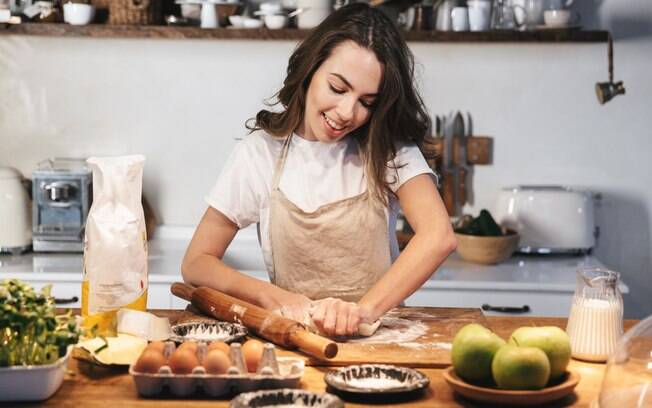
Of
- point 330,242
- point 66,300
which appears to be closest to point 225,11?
point 66,300

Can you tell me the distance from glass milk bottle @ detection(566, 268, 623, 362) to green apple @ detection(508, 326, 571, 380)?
22 centimetres

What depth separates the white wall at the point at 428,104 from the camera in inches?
153

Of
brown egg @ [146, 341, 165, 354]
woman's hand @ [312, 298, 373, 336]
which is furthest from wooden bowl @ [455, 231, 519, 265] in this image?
brown egg @ [146, 341, 165, 354]

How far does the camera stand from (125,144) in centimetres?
397

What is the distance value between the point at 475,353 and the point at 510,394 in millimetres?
82

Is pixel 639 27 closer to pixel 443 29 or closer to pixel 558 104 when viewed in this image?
pixel 558 104

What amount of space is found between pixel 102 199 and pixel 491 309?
6.14 feet

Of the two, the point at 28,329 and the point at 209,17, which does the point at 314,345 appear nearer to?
the point at 28,329

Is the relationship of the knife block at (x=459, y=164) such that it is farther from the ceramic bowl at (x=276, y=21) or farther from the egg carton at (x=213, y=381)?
the egg carton at (x=213, y=381)

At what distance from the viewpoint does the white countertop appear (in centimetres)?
340

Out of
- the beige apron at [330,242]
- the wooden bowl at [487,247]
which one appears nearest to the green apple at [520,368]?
the beige apron at [330,242]

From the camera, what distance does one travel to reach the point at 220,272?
7.54 ft

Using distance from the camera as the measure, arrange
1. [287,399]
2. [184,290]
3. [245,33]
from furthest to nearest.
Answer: [245,33] → [184,290] → [287,399]

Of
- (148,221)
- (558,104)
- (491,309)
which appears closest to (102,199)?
(491,309)
